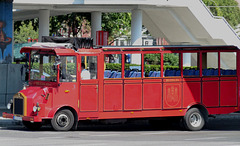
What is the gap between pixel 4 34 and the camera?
2650 cm

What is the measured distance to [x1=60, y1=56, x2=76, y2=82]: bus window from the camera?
57.0 ft

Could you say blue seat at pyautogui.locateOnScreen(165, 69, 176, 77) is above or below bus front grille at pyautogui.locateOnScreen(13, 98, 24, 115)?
above

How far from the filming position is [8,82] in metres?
23.9

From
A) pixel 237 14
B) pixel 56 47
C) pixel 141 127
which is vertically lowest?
pixel 141 127

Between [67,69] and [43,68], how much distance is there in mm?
962

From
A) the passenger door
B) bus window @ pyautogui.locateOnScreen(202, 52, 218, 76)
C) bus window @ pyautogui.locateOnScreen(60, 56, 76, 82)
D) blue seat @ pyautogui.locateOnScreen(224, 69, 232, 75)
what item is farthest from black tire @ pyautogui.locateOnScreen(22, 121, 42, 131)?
blue seat @ pyautogui.locateOnScreen(224, 69, 232, 75)

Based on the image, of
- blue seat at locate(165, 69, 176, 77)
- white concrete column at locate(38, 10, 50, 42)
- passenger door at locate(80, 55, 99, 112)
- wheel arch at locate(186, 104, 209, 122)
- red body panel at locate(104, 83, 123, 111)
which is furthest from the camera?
white concrete column at locate(38, 10, 50, 42)

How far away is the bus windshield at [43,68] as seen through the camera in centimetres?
1759

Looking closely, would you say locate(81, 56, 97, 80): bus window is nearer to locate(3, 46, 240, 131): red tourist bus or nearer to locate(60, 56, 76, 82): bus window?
locate(3, 46, 240, 131): red tourist bus

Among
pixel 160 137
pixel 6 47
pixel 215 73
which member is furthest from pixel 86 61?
pixel 6 47

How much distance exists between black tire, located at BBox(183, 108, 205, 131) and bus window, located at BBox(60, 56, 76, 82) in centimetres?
371

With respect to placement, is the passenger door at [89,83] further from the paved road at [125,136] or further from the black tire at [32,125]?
the black tire at [32,125]

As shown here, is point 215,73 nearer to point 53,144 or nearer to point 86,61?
point 86,61

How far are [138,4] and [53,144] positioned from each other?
17978mm
